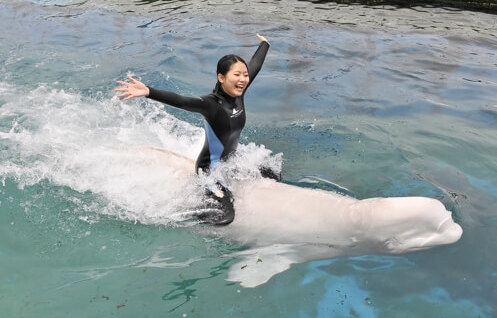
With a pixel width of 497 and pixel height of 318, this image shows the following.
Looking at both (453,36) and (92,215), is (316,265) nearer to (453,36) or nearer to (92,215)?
(92,215)

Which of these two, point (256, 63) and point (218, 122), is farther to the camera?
point (256, 63)

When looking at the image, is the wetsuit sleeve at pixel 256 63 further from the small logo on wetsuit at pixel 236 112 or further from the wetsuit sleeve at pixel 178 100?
the wetsuit sleeve at pixel 178 100

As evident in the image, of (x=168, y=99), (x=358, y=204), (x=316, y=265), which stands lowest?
(x=316, y=265)

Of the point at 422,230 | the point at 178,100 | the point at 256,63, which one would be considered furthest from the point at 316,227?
the point at 256,63

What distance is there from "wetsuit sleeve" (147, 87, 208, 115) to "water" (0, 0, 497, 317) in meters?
0.99

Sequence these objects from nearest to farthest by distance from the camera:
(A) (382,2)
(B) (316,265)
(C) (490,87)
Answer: (B) (316,265) → (C) (490,87) → (A) (382,2)

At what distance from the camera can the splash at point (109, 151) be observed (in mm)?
4863

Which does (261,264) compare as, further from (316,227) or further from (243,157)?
(243,157)

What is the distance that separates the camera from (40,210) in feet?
15.8

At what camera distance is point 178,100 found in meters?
3.93

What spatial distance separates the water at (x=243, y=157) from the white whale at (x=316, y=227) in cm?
12

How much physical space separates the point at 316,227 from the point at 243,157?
106 centimetres

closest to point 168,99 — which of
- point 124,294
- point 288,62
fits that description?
point 124,294

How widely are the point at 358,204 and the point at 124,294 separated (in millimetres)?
2174
